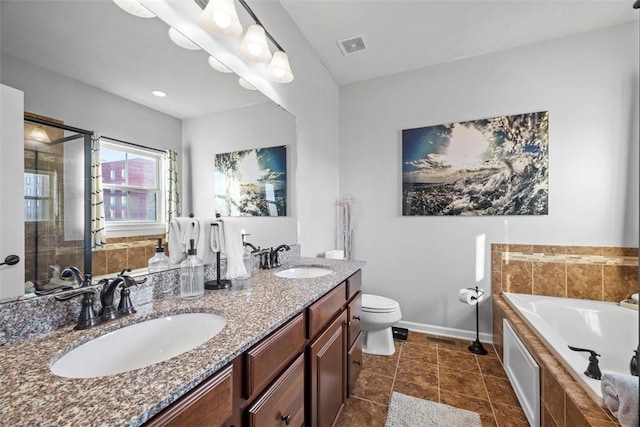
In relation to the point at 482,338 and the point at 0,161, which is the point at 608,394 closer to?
the point at 482,338

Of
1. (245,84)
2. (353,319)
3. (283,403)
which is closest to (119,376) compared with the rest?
(283,403)

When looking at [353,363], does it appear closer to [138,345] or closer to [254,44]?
[138,345]

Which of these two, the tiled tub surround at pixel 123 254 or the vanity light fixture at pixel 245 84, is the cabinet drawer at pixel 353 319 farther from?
the vanity light fixture at pixel 245 84

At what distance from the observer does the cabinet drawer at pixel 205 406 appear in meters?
0.53

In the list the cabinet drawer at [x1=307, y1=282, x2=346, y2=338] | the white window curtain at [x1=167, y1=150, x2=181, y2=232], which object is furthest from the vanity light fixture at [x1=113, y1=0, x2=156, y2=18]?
the cabinet drawer at [x1=307, y1=282, x2=346, y2=338]

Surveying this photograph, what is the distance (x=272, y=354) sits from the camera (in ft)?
2.83

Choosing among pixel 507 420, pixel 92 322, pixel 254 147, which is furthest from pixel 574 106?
pixel 92 322

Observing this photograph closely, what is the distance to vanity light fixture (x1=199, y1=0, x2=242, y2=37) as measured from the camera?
48.8 inches

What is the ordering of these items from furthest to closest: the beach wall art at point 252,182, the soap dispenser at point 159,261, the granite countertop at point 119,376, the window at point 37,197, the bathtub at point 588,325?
the bathtub at point 588,325 → the beach wall art at point 252,182 → the soap dispenser at point 159,261 → the window at point 37,197 → the granite countertop at point 119,376

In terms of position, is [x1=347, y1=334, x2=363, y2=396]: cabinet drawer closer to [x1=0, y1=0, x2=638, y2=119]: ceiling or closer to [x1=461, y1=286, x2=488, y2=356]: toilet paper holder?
[x1=461, y1=286, x2=488, y2=356]: toilet paper holder

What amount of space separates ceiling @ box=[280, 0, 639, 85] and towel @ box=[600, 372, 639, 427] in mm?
2346

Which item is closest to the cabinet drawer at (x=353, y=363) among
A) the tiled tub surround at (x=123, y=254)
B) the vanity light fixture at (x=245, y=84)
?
the tiled tub surround at (x=123, y=254)

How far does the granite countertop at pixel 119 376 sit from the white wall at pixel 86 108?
0.65 meters

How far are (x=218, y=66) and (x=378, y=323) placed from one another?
6.90 ft
